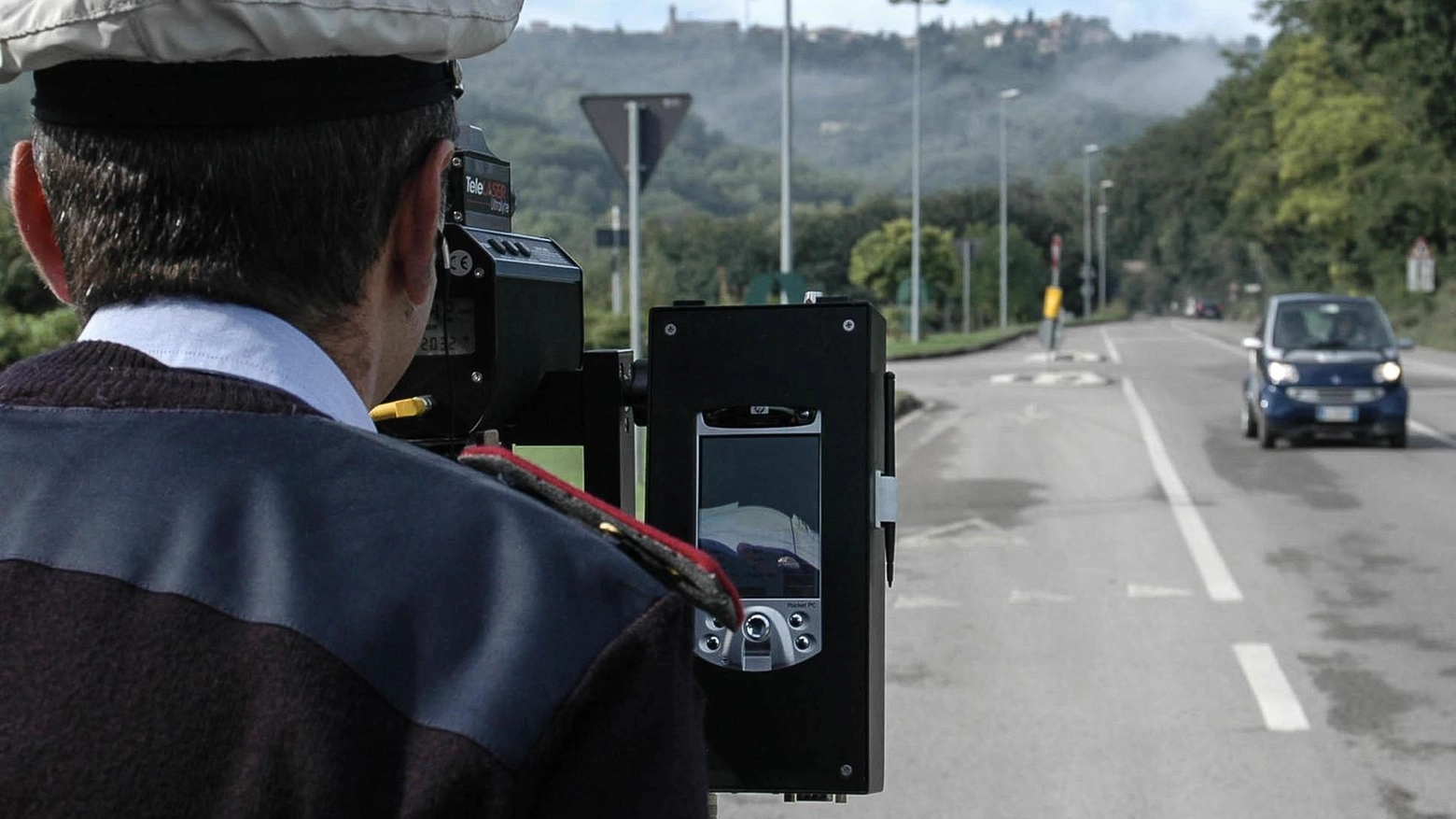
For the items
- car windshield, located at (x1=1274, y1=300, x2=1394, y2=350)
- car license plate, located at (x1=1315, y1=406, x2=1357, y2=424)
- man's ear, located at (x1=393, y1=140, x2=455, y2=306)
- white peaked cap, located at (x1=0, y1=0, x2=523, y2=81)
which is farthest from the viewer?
car windshield, located at (x1=1274, y1=300, x2=1394, y2=350)

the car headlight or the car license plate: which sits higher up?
the car headlight

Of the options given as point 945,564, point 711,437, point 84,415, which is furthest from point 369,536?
point 945,564

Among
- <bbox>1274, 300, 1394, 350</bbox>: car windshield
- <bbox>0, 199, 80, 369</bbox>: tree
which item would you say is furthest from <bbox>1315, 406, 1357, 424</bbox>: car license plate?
<bbox>0, 199, 80, 369</bbox>: tree

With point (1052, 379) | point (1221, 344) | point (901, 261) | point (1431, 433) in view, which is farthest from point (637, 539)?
point (901, 261)

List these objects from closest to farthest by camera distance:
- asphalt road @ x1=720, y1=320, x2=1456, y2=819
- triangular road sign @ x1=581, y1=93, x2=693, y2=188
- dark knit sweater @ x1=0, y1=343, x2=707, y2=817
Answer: dark knit sweater @ x1=0, y1=343, x2=707, y2=817 < asphalt road @ x1=720, y1=320, x2=1456, y2=819 < triangular road sign @ x1=581, y1=93, x2=693, y2=188

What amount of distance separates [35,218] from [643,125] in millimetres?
10957

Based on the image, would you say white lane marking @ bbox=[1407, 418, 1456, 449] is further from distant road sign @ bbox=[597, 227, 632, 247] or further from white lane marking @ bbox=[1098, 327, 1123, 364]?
white lane marking @ bbox=[1098, 327, 1123, 364]

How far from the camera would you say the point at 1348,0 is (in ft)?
157

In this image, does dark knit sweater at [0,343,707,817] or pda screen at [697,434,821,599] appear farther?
pda screen at [697,434,821,599]

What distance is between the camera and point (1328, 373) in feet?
60.7

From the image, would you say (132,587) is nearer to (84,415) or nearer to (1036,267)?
(84,415)

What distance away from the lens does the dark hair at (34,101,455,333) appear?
4.09 feet

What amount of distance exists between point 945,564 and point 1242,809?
17.8 feet

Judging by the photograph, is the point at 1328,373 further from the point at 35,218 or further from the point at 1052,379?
the point at 35,218
